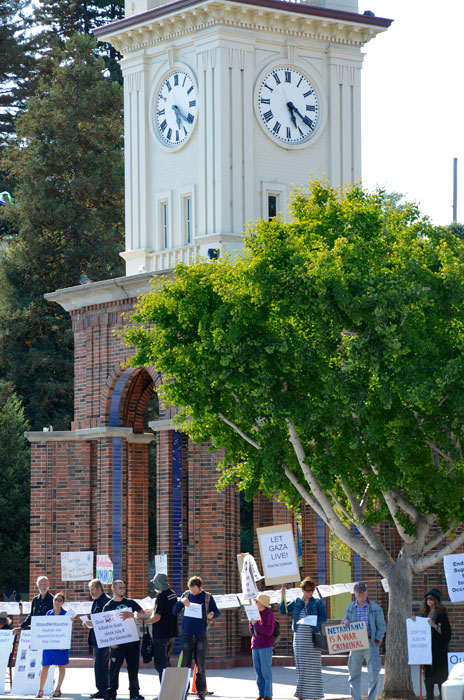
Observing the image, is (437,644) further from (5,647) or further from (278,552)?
(5,647)

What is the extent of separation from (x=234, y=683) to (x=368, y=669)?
527cm

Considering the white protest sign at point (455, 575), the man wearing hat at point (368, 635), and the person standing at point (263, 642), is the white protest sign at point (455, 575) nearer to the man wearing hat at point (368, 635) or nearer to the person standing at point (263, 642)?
the man wearing hat at point (368, 635)

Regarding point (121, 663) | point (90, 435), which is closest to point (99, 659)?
point (121, 663)

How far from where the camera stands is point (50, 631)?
23922mm

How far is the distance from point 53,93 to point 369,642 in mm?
31445

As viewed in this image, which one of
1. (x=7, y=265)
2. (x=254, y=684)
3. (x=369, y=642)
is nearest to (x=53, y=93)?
(x=7, y=265)

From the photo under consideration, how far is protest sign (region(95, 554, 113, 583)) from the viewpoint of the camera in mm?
30562

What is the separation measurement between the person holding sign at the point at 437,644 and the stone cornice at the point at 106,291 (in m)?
10.6

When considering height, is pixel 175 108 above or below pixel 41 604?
above

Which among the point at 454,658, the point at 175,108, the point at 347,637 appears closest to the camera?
the point at 454,658

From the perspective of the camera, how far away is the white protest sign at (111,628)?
75.0 feet

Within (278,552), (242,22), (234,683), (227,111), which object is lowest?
(234,683)

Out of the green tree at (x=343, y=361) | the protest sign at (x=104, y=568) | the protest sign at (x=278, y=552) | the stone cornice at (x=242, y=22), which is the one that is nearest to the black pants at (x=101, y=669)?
the protest sign at (x=278, y=552)

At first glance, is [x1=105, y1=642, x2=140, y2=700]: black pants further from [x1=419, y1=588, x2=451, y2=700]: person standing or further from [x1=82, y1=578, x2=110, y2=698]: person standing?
[x1=419, y1=588, x2=451, y2=700]: person standing
